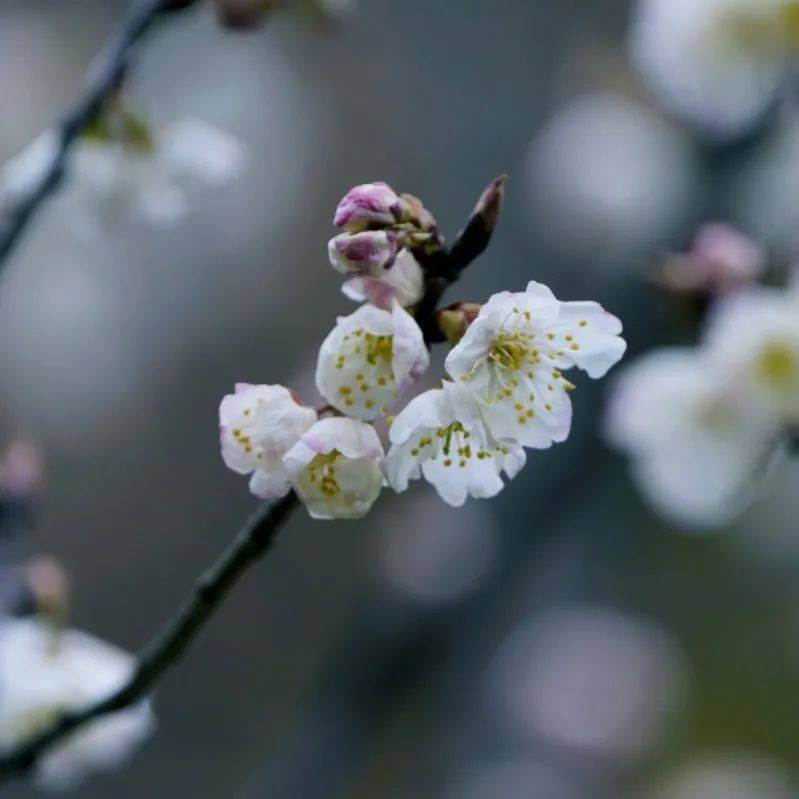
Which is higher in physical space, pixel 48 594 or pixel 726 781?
pixel 48 594

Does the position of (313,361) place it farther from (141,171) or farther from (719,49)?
(141,171)

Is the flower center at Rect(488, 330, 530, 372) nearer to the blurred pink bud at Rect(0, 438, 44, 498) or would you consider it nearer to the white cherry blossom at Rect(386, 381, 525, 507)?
the white cherry blossom at Rect(386, 381, 525, 507)

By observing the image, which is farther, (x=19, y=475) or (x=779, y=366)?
(x=779, y=366)

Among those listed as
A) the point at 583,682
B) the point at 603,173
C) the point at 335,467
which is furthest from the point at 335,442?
the point at 603,173

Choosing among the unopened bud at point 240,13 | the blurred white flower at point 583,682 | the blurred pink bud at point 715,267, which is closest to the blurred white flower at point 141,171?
the unopened bud at point 240,13

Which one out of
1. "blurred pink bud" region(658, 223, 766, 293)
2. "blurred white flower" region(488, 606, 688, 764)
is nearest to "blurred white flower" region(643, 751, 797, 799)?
"blurred white flower" region(488, 606, 688, 764)

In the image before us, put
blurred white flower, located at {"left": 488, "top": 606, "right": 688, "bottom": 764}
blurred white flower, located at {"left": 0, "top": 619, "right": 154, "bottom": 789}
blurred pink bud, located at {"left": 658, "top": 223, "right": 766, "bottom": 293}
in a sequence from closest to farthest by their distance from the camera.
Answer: blurred white flower, located at {"left": 0, "top": 619, "right": 154, "bottom": 789}, blurred pink bud, located at {"left": 658, "top": 223, "right": 766, "bottom": 293}, blurred white flower, located at {"left": 488, "top": 606, "right": 688, "bottom": 764}
